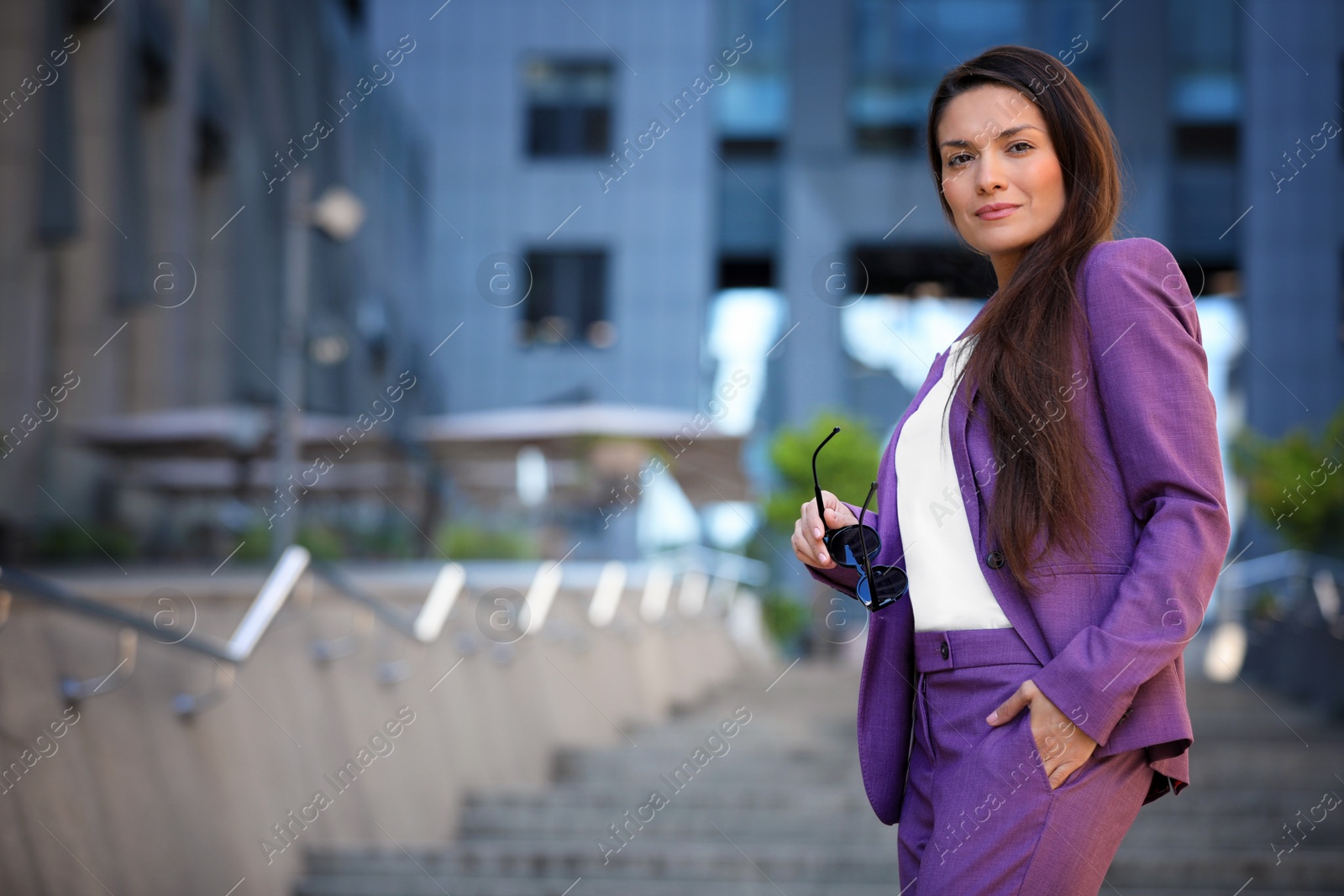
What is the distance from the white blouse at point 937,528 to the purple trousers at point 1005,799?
3 cm

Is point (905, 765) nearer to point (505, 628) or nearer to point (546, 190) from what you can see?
point (505, 628)

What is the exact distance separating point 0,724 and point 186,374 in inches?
506

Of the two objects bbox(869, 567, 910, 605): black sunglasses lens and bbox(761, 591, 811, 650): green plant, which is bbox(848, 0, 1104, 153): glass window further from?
bbox(869, 567, 910, 605): black sunglasses lens

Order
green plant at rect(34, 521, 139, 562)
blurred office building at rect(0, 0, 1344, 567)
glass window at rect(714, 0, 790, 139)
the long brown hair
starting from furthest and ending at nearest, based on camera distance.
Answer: glass window at rect(714, 0, 790, 139) < blurred office building at rect(0, 0, 1344, 567) < green plant at rect(34, 521, 139, 562) < the long brown hair

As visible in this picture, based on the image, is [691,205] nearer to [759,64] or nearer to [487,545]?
[759,64]

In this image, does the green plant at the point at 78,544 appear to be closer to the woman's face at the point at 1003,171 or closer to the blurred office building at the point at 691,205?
the blurred office building at the point at 691,205

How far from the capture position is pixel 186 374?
593 inches

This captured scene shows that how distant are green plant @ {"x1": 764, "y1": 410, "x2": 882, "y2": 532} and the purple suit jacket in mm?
14445

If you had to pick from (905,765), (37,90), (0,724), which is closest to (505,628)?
(0,724)

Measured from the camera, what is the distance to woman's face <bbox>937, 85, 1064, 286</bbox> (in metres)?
1.66

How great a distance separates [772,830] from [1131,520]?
4.84 meters

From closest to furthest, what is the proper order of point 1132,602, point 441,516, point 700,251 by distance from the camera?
1. point 1132,602
2. point 441,516
3. point 700,251

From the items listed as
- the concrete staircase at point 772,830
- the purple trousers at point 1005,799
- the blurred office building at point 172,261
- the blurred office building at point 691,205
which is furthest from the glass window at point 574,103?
the purple trousers at point 1005,799

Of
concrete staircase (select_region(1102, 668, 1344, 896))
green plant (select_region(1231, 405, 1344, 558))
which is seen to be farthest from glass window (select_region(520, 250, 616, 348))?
concrete staircase (select_region(1102, 668, 1344, 896))
